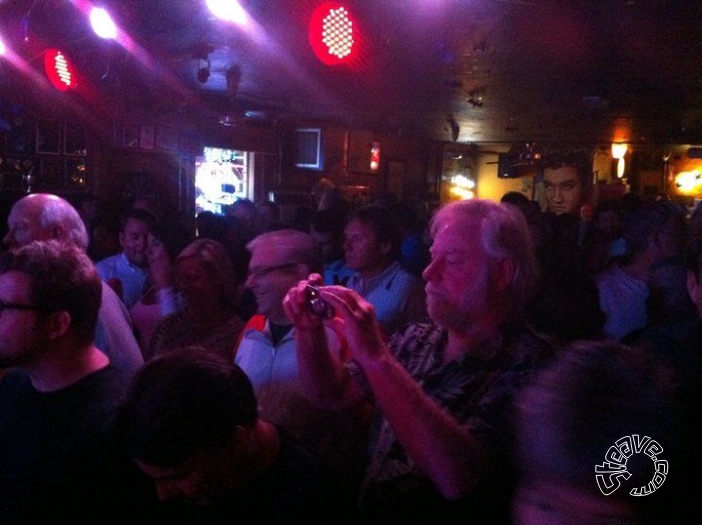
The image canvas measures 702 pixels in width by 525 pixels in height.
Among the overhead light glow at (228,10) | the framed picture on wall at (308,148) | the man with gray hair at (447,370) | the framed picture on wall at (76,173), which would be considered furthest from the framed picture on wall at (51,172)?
the man with gray hair at (447,370)

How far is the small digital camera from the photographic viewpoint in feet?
5.33

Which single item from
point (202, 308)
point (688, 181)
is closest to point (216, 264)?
point (202, 308)

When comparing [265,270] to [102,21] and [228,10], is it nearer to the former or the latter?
[228,10]

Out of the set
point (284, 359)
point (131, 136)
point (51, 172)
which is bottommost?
→ point (284, 359)

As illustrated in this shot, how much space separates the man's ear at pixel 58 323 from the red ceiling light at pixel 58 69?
172 inches

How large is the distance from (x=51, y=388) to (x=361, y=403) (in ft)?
2.96

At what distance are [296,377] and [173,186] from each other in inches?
335

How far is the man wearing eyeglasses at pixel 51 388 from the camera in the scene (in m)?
1.60

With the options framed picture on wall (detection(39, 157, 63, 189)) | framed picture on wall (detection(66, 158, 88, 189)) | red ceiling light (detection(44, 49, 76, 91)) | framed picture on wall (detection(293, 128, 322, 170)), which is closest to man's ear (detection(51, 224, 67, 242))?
red ceiling light (detection(44, 49, 76, 91))

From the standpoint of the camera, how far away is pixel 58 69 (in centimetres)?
546

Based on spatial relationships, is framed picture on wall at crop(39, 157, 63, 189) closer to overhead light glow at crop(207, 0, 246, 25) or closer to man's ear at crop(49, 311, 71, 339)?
overhead light glow at crop(207, 0, 246, 25)

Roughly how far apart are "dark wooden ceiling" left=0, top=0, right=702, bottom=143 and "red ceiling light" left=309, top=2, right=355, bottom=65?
13 cm

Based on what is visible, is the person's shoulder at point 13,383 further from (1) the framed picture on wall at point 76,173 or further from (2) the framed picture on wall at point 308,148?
(2) the framed picture on wall at point 308,148

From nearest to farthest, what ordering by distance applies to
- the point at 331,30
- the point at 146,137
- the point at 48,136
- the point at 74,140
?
the point at 331,30
the point at 48,136
the point at 74,140
the point at 146,137
